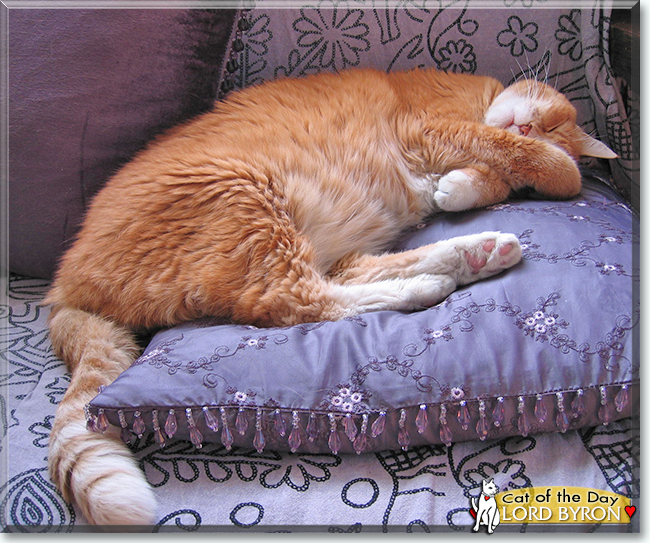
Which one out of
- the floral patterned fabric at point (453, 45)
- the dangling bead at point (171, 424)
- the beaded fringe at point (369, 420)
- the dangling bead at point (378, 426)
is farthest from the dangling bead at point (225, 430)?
the floral patterned fabric at point (453, 45)

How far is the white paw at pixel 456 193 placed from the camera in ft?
5.75

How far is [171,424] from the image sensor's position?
3.78 ft

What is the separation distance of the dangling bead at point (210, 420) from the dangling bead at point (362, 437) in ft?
1.00

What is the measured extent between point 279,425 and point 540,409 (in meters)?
0.56

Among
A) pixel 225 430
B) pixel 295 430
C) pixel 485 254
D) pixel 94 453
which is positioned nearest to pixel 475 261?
pixel 485 254

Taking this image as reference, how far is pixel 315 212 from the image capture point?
168 centimetres

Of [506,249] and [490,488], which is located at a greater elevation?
[506,249]

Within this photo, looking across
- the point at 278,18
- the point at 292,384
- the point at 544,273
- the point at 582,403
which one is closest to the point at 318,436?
the point at 292,384

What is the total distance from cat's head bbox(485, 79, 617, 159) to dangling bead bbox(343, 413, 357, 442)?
1341 mm

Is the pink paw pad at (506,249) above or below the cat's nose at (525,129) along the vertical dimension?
below

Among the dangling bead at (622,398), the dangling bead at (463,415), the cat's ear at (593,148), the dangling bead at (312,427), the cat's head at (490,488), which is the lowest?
the cat's head at (490,488)

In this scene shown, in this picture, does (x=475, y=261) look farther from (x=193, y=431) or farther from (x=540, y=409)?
(x=193, y=431)

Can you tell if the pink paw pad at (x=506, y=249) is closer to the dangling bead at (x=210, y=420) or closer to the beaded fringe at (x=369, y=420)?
the beaded fringe at (x=369, y=420)

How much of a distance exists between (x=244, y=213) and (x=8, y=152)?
0.86 m
